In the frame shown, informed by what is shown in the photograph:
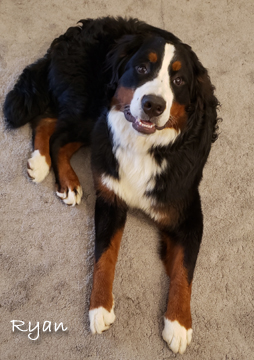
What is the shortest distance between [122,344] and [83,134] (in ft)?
3.49

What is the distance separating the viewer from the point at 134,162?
5.19ft

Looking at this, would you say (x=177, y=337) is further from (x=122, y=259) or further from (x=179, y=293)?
(x=122, y=259)

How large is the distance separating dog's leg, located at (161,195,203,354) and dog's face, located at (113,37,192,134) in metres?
0.48

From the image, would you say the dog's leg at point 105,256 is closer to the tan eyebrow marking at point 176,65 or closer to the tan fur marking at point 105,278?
the tan fur marking at point 105,278

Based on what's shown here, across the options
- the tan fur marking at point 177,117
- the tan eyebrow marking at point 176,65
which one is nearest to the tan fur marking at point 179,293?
the tan fur marking at point 177,117

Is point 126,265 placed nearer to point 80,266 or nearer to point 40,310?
point 80,266

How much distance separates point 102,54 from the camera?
1.88 meters

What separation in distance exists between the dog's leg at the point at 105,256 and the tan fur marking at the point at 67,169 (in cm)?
19

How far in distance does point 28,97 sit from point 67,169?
448mm

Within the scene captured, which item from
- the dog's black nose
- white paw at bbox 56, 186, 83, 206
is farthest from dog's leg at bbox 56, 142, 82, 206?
the dog's black nose

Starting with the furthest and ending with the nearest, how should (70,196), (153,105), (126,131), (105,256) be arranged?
1. (70,196)
2. (105,256)
3. (126,131)
4. (153,105)

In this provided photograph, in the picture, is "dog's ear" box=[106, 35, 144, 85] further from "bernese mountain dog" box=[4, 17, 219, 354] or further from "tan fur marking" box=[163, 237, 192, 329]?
"tan fur marking" box=[163, 237, 192, 329]

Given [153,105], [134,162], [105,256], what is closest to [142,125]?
[153,105]

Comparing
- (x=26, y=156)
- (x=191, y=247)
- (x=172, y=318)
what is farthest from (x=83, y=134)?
(x=172, y=318)
